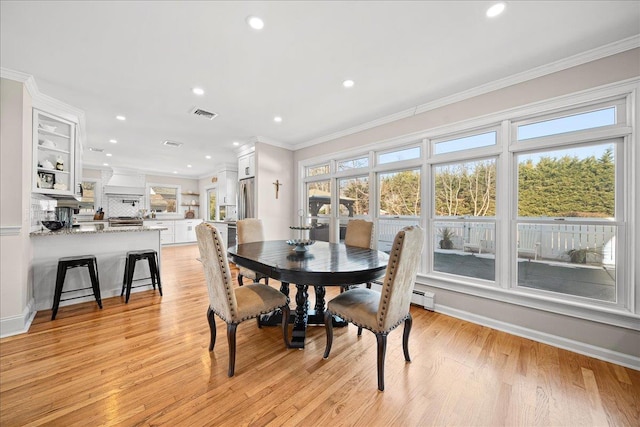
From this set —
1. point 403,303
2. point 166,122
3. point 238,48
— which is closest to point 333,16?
point 238,48

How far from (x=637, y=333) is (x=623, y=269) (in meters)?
0.50

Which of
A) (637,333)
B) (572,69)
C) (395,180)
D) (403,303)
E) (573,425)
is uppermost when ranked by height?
(572,69)

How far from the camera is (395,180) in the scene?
3.65 metres

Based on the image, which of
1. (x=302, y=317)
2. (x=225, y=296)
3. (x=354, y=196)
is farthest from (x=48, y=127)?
(x=354, y=196)

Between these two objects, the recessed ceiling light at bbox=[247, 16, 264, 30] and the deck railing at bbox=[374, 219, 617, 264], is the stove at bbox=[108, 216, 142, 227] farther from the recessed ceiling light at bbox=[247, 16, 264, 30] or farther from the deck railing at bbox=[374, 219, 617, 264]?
the deck railing at bbox=[374, 219, 617, 264]

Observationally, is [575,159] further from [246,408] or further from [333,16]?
[246,408]

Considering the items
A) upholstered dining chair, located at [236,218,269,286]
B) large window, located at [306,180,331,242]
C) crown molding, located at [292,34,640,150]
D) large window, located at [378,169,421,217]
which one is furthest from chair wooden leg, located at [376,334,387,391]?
large window, located at [306,180,331,242]

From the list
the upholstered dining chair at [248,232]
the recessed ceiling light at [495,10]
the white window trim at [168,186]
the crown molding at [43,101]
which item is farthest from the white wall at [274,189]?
the white window trim at [168,186]

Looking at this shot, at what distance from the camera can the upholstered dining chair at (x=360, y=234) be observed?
3066 millimetres

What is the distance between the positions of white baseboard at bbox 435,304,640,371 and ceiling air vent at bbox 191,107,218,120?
13.8 ft

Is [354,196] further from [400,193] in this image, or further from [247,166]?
[247,166]

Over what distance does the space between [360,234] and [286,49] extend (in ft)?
7.16

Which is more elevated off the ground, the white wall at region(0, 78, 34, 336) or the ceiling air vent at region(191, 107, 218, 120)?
the ceiling air vent at region(191, 107, 218, 120)

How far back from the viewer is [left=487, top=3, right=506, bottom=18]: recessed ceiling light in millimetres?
1650
